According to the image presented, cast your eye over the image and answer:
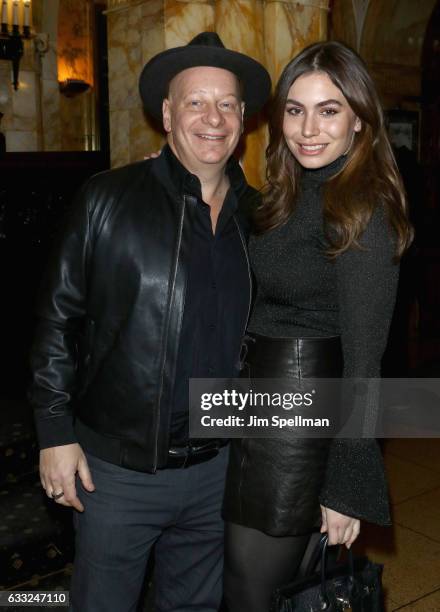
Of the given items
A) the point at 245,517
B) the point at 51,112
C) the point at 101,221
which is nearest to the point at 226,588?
the point at 245,517

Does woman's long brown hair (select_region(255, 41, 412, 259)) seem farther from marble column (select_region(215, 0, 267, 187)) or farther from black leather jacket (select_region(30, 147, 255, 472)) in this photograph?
marble column (select_region(215, 0, 267, 187))

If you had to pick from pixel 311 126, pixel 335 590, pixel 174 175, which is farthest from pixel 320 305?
pixel 335 590

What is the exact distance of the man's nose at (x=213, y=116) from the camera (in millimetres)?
1971

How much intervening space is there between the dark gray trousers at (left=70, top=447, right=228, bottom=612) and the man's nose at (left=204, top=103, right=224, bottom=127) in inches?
37.8

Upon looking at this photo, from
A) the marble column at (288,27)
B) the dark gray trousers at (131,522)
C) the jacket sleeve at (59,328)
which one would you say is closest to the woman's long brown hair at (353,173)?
the jacket sleeve at (59,328)

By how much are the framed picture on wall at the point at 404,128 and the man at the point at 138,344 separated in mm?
6302

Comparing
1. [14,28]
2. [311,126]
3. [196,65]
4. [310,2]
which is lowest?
[311,126]

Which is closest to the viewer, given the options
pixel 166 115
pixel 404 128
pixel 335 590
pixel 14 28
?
pixel 335 590

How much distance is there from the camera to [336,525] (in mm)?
1738

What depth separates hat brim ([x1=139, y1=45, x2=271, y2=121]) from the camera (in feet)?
6.64

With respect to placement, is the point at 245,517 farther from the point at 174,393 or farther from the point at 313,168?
the point at 313,168

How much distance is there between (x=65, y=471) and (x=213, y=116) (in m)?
1.08

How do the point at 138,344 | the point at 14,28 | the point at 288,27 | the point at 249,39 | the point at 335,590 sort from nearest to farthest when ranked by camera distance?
the point at 335,590
the point at 138,344
the point at 249,39
the point at 288,27
the point at 14,28

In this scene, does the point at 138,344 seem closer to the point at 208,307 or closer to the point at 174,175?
the point at 208,307
